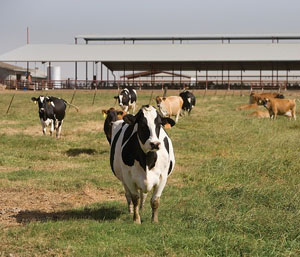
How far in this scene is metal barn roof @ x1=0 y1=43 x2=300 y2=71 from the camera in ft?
156

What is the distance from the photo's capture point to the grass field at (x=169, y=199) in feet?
17.6

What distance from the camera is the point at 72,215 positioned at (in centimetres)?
712

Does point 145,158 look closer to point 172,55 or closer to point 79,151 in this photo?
point 79,151

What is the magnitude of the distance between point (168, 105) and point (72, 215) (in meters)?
A: 14.1

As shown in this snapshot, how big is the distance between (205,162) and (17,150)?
501 centimetres

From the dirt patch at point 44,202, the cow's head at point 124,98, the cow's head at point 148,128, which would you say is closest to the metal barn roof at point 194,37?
the cow's head at point 124,98

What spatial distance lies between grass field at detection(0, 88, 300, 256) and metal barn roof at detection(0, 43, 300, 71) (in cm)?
3189

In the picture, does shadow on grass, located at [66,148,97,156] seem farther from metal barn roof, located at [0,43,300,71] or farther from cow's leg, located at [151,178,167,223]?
metal barn roof, located at [0,43,300,71]

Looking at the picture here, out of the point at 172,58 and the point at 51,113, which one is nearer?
the point at 51,113

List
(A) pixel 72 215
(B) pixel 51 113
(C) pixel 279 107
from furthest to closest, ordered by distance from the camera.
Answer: (C) pixel 279 107 → (B) pixel 51 113 → (A) pixel 72 215

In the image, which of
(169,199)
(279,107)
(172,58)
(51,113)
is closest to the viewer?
(169,199)

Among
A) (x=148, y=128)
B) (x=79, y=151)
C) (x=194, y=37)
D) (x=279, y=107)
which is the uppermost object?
(x=194, y=37)

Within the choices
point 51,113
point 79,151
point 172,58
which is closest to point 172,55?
point 172,58

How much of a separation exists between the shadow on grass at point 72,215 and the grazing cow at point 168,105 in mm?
13297
